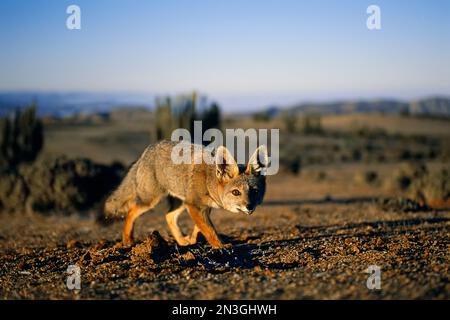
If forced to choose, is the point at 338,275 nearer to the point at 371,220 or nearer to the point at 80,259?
the point at 80,259

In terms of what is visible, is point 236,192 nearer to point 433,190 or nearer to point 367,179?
point 433,190

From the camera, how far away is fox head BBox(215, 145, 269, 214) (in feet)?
26.1

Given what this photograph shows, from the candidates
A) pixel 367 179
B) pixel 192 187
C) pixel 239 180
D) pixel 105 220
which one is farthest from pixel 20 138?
pixel 239 180

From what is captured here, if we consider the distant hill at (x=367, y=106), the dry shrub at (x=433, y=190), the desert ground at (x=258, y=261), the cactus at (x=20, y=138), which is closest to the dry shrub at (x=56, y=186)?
the desert ground at (x=258, y=261)

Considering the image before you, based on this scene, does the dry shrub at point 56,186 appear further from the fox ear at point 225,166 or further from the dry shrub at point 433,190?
the dry shrub at point 433,190

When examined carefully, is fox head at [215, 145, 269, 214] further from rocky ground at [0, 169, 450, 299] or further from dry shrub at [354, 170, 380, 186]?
dry shrub at [354, 170, 380, 186]

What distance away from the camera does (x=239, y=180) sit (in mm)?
8102

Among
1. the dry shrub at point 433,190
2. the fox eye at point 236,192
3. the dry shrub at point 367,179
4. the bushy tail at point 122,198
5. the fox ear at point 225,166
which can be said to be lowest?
the dry shrub at point 367,179

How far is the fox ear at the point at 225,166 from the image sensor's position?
8102 millimetres

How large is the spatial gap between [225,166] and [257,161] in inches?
22.4

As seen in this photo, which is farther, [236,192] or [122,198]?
[122,198]

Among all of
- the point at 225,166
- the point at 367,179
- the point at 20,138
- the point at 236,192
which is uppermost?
the point at 225,166

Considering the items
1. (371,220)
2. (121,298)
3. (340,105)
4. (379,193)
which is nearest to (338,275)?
(121,298)
